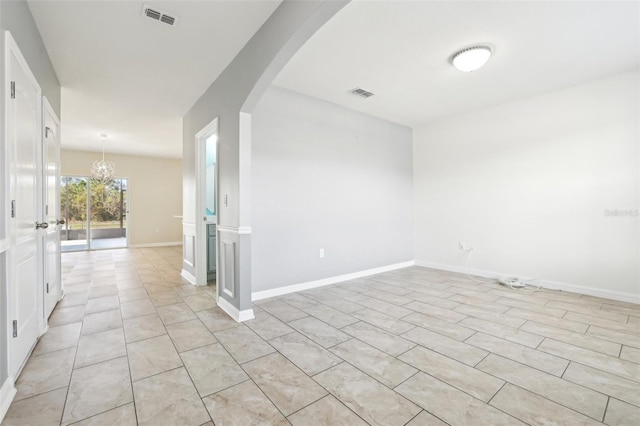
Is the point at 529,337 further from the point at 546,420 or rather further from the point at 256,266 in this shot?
the point at 256,266

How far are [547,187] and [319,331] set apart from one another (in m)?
3.63

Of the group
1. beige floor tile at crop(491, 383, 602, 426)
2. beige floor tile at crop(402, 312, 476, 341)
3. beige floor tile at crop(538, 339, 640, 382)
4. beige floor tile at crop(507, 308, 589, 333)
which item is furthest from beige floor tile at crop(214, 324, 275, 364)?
beige floor tile at crop(507, 308, 589, 333)

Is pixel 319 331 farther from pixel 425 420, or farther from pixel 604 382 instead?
pixel 604 382

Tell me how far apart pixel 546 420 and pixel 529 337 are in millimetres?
1094

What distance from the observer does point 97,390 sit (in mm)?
1669

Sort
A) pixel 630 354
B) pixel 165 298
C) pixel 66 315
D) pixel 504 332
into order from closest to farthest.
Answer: pixel 630 354
pixel 504 332
pixel 66 315
pixel 165 298

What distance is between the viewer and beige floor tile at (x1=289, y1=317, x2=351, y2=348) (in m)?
2.29

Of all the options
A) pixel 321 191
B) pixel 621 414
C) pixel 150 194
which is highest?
pixel 150 194

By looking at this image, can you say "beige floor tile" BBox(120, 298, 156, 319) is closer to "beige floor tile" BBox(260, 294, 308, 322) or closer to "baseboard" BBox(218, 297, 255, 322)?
"baseboard" BBox(218, 297, 255, 322)

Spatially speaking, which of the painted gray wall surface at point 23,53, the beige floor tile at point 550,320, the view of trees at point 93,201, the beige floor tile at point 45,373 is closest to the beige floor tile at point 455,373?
the beige floor tile at point 550,320

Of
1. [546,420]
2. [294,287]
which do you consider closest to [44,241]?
[294,287]

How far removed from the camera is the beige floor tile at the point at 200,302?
10.1 ft

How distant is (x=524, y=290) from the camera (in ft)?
12.2

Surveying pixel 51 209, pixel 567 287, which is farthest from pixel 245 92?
pixel 567 287
